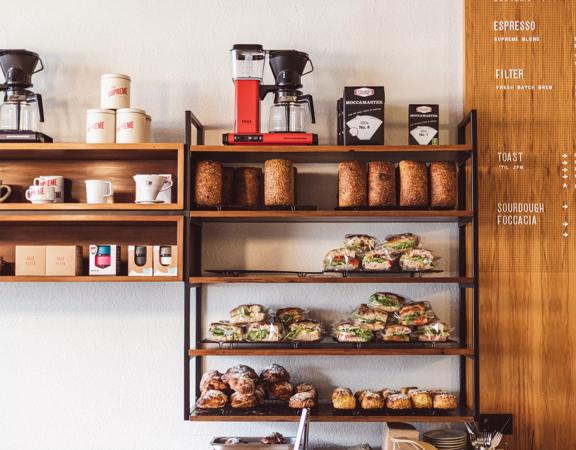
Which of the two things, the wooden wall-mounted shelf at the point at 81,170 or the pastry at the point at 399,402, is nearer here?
the pastry at the point at 399,402

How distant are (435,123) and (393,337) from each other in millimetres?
837

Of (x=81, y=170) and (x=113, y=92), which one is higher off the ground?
(x=113, y=92)

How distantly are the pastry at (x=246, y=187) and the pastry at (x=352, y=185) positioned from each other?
329 mm

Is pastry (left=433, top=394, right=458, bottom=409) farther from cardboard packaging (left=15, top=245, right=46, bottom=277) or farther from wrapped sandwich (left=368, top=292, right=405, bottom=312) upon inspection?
cardboard packaging (left=15, top=245, right=46, bottom=277)

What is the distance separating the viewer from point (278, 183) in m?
2.32

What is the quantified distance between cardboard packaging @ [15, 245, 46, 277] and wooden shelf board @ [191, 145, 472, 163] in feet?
2.27

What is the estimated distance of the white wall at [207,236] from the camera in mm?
2578

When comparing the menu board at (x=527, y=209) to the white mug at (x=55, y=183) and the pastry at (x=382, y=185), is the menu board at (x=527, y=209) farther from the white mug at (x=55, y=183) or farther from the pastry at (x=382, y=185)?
the white mug at (x=55, y=183)

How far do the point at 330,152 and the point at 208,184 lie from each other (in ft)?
1.57

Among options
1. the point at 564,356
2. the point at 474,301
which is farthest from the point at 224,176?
the point at 564,356

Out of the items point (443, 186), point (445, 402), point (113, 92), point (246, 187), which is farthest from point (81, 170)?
point (445, 402)

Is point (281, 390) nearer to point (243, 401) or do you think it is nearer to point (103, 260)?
point (243, 401)

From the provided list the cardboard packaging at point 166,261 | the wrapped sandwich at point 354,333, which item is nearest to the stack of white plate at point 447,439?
the wrapped sandwich at point 354,333

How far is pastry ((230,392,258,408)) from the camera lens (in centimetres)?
228
